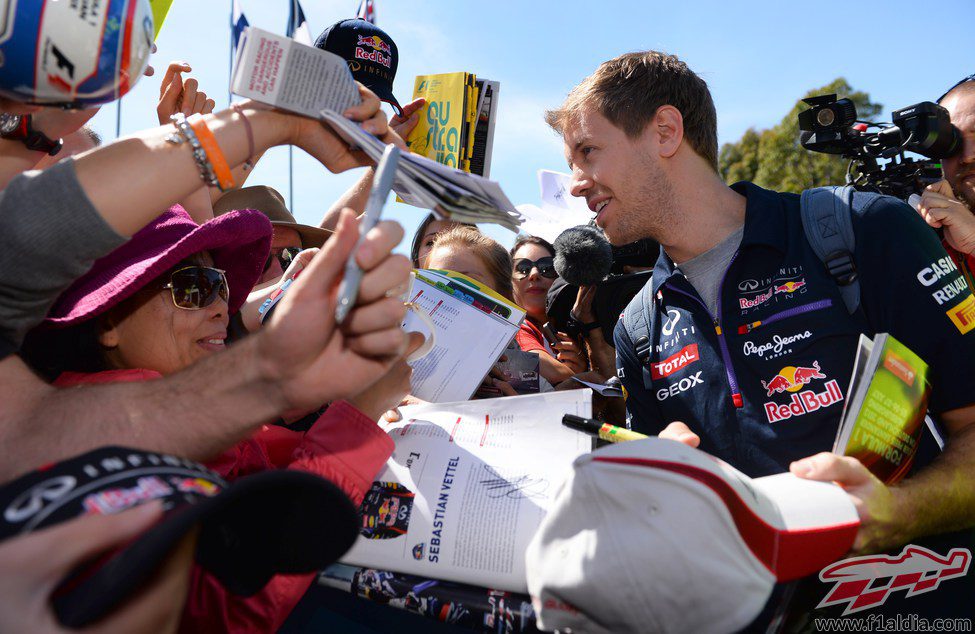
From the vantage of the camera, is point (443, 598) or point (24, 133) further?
point (24, 133)

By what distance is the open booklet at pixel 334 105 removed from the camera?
1.36 m

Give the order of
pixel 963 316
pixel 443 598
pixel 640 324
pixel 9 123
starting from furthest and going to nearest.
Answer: pixel 640 324
pixel 963 316
pixel 9 123
pixel 443 598

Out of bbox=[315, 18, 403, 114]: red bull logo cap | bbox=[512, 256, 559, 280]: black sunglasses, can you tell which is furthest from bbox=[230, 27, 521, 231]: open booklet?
bbox=[512, 256, 559, 280]: black sunglasses

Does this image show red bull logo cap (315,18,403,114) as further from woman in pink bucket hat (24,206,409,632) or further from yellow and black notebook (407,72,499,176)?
woman in pink bucket hat (24,206,409,632)

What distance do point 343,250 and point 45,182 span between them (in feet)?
2.03

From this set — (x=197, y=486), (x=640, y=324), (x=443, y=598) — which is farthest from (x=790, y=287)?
(x=197, y=486)

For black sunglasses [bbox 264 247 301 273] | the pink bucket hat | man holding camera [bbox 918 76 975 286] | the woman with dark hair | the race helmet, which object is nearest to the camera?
the race helmet

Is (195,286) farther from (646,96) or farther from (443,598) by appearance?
(646,96)

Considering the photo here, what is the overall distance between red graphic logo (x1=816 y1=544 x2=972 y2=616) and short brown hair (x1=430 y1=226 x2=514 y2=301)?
6.49ft

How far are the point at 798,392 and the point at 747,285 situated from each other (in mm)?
415

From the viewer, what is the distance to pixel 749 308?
88.1 inches

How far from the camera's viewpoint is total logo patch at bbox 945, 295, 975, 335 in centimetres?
192

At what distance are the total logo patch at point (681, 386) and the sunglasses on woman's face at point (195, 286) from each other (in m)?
1.60

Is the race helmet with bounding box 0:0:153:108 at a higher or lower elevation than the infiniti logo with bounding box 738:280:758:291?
higher
